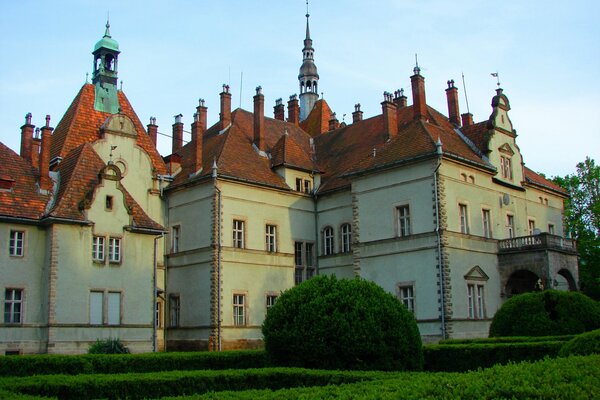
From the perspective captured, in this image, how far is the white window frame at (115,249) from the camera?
33.9 metres

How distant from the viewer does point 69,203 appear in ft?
108

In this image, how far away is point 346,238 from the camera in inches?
1636

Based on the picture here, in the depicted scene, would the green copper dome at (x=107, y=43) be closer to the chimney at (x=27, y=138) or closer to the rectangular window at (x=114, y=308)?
the chimney at (x=27, y=138)

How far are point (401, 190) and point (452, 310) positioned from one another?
7121mm

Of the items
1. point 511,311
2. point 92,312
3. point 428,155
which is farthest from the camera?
point 428,155

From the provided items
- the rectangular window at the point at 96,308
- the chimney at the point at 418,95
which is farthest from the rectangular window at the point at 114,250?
the chimney at the point at 418,95

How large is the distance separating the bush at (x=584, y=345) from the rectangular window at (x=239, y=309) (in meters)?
24.8

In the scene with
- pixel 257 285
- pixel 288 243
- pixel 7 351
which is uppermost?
pixel 288 243

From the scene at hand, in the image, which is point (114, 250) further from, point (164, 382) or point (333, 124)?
point (333, 124)

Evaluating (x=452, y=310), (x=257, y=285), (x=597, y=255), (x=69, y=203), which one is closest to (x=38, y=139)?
(x=69, y=203)

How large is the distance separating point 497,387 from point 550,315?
69.1ft

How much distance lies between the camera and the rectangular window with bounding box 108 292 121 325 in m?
33.5

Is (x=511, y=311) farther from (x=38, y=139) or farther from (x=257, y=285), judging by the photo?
(x=38, y=139)

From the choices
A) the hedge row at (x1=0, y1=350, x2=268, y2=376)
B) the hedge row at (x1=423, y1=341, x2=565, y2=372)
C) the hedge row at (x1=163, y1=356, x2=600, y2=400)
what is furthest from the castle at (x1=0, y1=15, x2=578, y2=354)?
the hedge row at (x1=163, y1=356, x2=600, y2=400)
